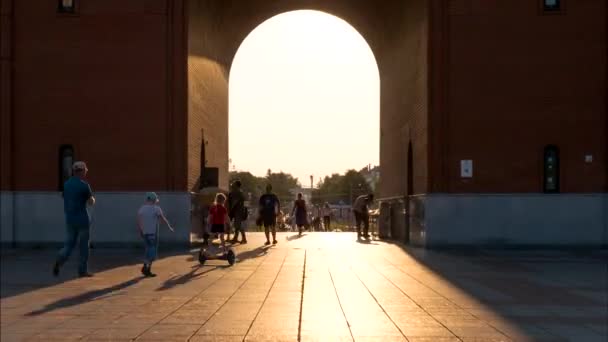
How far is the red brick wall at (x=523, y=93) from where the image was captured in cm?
2205

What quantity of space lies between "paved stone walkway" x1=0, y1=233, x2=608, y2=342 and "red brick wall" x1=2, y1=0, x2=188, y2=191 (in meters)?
4.39

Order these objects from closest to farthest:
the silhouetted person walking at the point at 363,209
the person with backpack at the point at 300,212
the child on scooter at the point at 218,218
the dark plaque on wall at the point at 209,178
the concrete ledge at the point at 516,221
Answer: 1. the child on scooter at the point at 218,218
2. the concrete ledge at the point at 516,221
3. the dark plaque on wall at the point at 209,178
4. the silhouetted person walking at the point at 363,209
5. the person with backpack at the point at 300,212

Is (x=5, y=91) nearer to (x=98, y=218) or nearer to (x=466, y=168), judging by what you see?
(x=98, y=218)

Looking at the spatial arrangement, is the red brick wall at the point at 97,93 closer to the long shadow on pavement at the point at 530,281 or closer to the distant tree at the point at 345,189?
the long shadow on pavement at the point at 530,281

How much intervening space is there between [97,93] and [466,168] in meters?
9.88

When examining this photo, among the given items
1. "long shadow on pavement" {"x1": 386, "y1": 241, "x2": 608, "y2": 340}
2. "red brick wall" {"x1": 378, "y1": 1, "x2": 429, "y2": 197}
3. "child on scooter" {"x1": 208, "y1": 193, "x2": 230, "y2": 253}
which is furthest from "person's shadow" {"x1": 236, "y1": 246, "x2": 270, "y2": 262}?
"red brick wall" {"x1": 378, "y1": 1, "x2": 429, "y2": 197}

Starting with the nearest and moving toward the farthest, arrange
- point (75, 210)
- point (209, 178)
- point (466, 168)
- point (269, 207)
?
point (75, 210)
point (466, 168)
point (269, 207)
point (209, 178)

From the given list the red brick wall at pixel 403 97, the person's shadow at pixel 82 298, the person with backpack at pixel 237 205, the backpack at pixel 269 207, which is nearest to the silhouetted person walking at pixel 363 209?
the red brick wall at pixel 403 97

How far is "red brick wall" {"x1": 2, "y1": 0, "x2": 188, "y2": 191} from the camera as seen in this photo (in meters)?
22.2

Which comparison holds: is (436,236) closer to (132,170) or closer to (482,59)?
(482,59)

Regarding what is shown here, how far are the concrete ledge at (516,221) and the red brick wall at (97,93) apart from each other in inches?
275

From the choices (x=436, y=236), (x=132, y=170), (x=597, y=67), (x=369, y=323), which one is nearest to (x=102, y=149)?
(x=132, y=170)

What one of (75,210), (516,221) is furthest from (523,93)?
(75,210)

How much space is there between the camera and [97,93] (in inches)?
882
